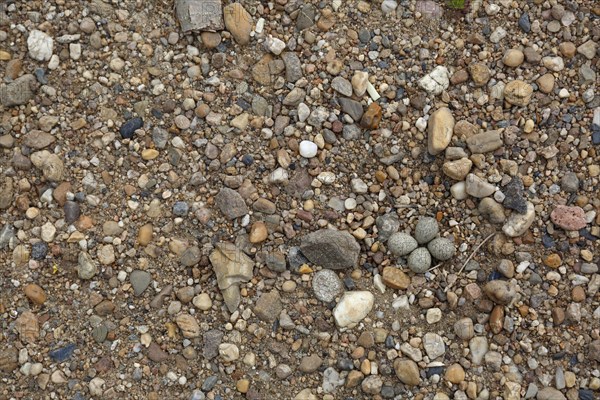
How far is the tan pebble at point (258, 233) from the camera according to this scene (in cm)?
359

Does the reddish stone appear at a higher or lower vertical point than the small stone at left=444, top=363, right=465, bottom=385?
higher

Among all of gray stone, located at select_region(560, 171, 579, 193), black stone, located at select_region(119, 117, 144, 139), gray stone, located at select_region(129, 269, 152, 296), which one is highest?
gray stone, located at select_region(560, 171, 579, 193)

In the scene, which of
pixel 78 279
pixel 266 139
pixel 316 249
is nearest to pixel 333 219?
pixel 316 249

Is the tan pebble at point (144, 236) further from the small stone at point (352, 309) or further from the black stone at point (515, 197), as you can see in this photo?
the black stone at point (515, 197)

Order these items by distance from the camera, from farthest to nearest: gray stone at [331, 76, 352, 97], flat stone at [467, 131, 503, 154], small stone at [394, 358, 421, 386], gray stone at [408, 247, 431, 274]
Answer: gray stone at [331, 76, 352, 97] < flat stone at [467, 131, 503, 154] < gray stone at [408, 247, 431, 274] < small stone at [394, 358, 421, 386]

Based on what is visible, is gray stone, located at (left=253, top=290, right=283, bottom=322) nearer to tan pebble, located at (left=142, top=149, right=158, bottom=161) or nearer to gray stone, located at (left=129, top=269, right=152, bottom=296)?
gray stone, located at (left=129, top=269, right=152, bottom=296)

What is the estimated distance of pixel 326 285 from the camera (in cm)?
356

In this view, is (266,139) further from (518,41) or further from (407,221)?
(518,41)

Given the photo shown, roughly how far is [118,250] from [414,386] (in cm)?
170

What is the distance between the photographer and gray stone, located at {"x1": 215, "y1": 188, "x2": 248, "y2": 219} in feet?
11.9

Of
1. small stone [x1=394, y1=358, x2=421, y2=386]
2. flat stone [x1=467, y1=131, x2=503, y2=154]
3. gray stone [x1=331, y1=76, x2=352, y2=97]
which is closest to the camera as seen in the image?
small stone [x1=394, y1=358, x2=421, y2=386]

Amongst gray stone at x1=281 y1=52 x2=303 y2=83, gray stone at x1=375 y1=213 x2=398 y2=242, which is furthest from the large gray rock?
gray stone at x1=281 y1=52 x2=303 y2=83

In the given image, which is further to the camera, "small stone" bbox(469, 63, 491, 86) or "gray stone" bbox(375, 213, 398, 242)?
"small stone" bbox(469, 63, 491, 86)

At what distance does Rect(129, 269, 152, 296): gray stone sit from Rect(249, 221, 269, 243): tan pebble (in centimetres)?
58
